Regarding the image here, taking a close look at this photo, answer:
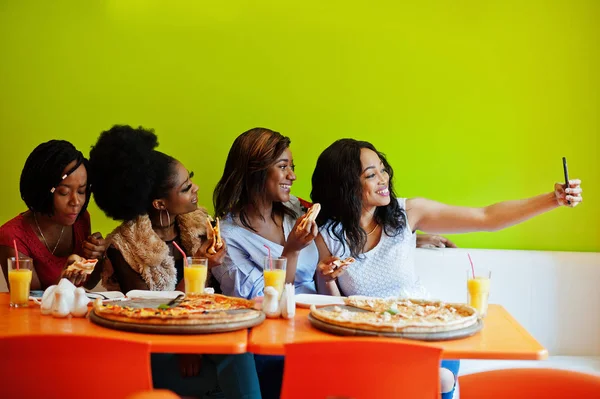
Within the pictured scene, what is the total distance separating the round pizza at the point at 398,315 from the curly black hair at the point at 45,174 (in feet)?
4.45

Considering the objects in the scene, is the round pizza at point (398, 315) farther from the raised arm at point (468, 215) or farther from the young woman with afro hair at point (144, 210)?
the raised arm at point (468, 215)

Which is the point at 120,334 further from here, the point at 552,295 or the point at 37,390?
the point at 552,295

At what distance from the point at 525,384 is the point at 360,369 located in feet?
1.32

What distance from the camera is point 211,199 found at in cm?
392

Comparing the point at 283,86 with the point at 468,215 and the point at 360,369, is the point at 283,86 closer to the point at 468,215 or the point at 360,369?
the point at 468,215

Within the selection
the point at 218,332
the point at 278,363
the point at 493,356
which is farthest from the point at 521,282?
the point at 218,332

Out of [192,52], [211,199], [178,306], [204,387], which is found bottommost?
[204,387]

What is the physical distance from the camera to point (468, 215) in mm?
3373

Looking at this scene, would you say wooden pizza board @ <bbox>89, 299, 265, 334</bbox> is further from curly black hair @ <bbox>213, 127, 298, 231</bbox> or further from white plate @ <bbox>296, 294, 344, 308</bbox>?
curly black hair @ <bbox>213, 127, 298, 231</bbox>

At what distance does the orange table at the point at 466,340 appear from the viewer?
1986 millimetres

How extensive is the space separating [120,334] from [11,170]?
2104 millimetres

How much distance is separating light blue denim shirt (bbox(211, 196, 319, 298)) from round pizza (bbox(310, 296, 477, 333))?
0.73m

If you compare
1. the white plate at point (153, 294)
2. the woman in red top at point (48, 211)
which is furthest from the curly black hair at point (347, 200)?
the woman in red top at point (48, 211)

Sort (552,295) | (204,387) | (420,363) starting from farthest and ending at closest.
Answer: (552,295), (204,387), (420,363)
